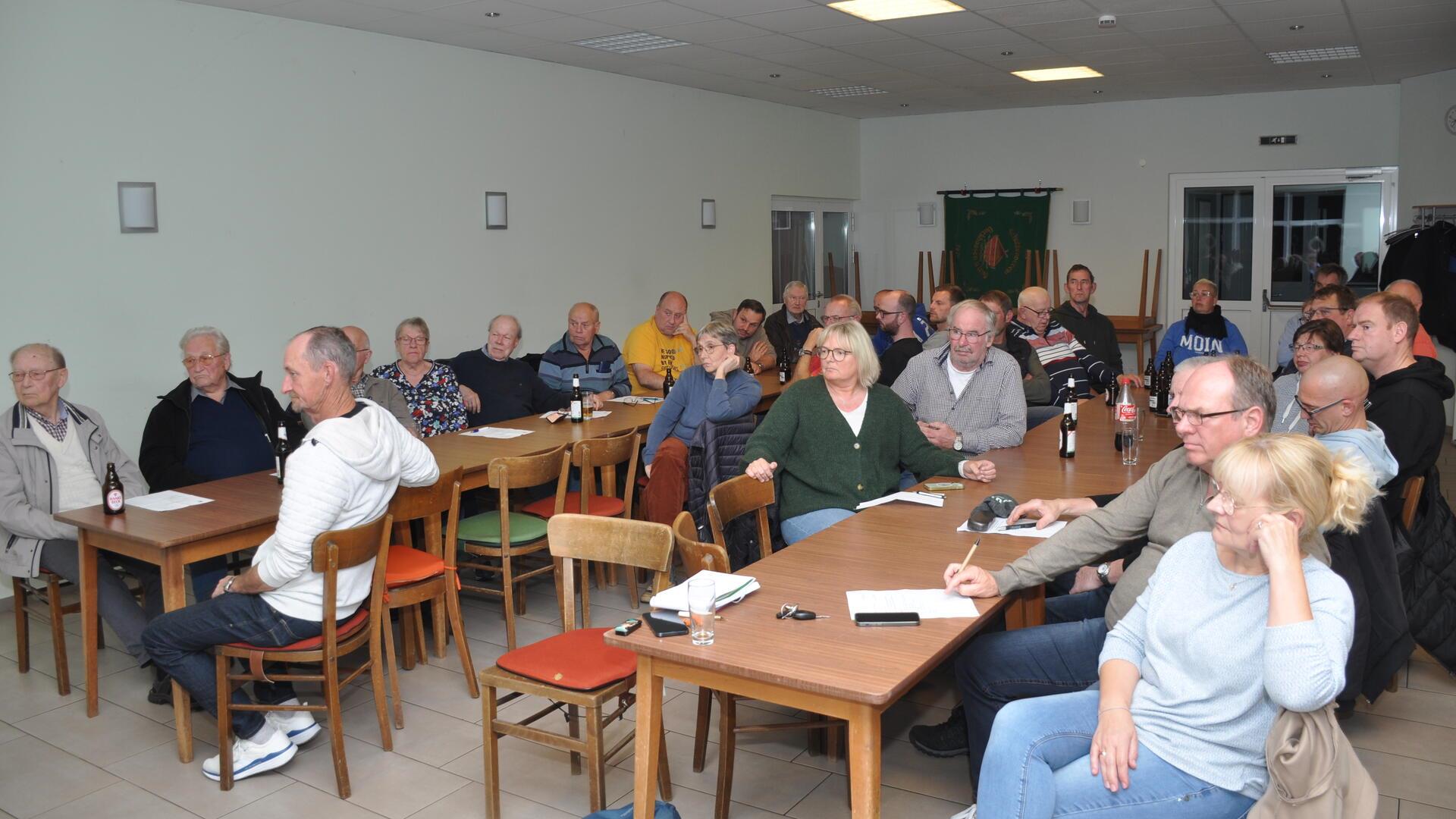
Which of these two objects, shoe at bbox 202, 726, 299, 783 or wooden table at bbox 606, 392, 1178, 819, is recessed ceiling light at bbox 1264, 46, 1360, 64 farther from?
shoe at bbox 202, 726, 299, 783

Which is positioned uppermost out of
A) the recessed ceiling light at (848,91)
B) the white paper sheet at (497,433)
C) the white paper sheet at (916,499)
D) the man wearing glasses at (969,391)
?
the recessed ceiling light at (848,91)

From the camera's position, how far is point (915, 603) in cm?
255

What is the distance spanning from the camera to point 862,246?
1253 cm

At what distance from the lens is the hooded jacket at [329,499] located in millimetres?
3178

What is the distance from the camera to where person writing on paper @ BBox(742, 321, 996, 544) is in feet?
12.8

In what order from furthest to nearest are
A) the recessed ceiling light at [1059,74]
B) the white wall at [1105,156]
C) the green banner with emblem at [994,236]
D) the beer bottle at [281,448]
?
1. the green banner with emblem at [994,236]
2. the white wall at [1105,156]
3. the recessed ceiling light at [1059,74]
4. the beer bottle at [281,448]

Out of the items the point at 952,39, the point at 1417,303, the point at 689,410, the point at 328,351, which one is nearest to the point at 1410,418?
the point at 1417,303

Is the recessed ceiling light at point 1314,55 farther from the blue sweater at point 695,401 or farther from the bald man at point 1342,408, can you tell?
the bald man at point 1342,408

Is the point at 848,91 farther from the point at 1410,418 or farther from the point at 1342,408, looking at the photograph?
the point at 1342,408

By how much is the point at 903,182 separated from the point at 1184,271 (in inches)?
122

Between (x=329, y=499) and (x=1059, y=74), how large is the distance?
7836mm

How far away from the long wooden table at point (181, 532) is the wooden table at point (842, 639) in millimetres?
1864

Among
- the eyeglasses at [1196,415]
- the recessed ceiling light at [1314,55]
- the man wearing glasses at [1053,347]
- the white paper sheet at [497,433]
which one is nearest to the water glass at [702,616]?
the eyeglasses at [1196,415]

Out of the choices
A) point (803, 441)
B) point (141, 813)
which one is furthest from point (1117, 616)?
point (141, 813)
